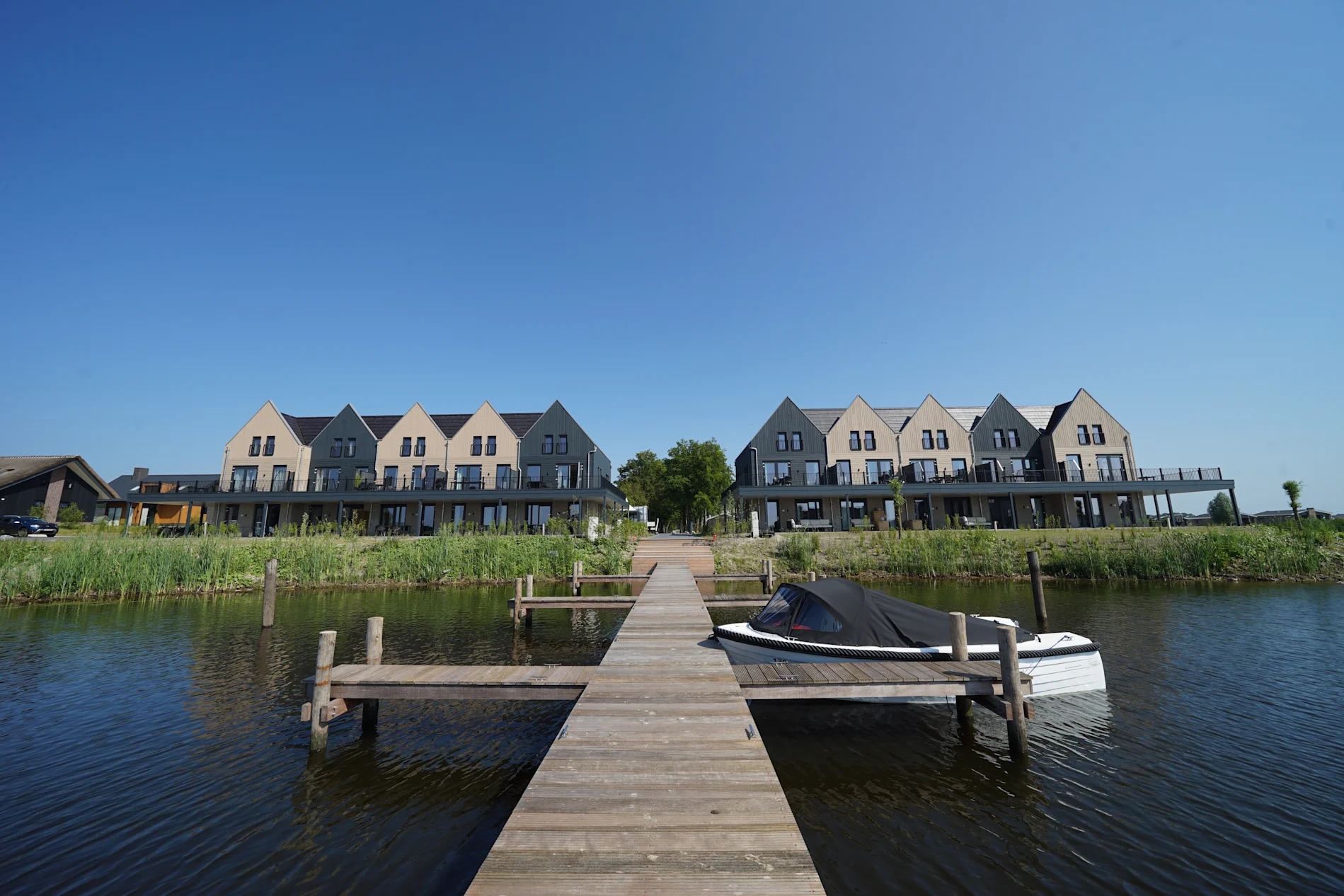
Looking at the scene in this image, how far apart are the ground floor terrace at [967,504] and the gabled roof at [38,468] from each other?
172 feet

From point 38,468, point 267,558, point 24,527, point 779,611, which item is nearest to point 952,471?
point 779,611

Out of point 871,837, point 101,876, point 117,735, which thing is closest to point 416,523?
point 117,735

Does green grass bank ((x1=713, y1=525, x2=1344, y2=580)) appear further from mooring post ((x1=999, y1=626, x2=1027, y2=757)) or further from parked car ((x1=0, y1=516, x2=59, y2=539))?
parked car ((x1=0, y1=516, x2=59, y2=539))

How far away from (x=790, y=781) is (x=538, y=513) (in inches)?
1452

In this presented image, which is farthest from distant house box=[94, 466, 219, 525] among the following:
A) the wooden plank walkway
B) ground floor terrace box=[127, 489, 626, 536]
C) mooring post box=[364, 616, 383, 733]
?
the wooden plank walkway

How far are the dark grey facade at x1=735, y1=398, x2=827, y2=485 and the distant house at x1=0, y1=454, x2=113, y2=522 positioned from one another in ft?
177

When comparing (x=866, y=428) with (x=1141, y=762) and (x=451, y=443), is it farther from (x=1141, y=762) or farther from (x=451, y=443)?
(x=1141, y=762)

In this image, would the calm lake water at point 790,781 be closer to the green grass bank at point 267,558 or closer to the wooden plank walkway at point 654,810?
the wooden plank walkway at point 654,810

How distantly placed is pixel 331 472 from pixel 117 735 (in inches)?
1525

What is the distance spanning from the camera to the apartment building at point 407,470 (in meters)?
40.3

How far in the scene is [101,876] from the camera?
16.4 feet

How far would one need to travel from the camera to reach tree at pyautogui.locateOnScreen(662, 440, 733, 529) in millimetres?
55156

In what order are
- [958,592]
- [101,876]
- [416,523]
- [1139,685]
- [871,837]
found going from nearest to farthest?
[101,876], [871,837], [1139,685], [958,592], [416,523]

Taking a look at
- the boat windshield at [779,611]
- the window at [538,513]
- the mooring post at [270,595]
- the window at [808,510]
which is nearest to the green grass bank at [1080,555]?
the window at [808,510]
